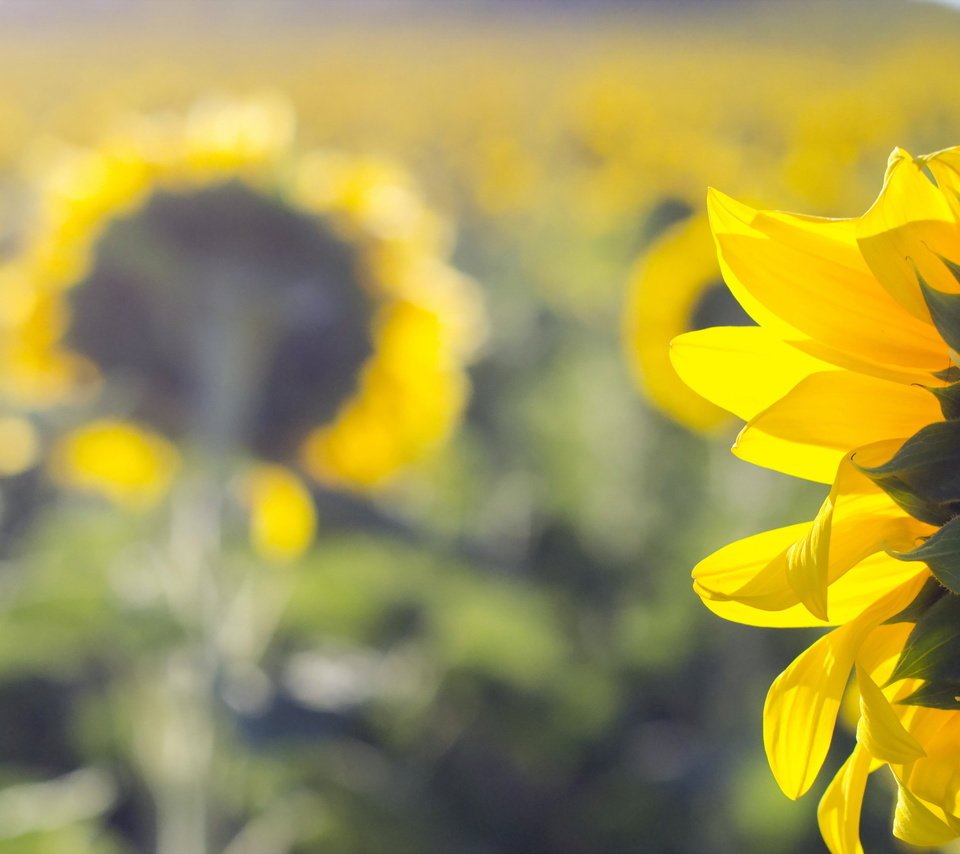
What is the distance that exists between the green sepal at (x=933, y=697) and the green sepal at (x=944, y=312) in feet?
0.33

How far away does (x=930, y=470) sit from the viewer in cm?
37

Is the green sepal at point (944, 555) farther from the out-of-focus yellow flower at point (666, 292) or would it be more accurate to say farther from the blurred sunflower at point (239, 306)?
the out-of-focus yellow flower at point (666, 292)

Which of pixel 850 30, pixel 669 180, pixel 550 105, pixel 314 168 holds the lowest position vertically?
pixel 314 168

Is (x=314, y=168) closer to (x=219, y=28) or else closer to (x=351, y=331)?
(x=351, y=331)

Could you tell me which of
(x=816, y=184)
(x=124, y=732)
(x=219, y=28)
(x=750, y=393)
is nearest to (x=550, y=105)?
(x=219, y=28)

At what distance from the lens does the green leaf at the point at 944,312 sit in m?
0.38

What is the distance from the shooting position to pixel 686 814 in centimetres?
164

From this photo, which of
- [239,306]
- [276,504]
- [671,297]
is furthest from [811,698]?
[671,297]

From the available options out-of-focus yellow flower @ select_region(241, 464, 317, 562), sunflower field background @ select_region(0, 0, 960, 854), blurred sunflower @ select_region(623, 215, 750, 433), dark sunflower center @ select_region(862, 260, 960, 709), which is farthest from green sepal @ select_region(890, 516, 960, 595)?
blurred sunflower @ select_region(623, 215, 750, 433)

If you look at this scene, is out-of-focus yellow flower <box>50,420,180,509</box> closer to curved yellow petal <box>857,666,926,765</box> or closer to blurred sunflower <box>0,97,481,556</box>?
blurred sunflower <box>0,97,481,556</box>

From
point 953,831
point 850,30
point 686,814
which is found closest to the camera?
point 953,831

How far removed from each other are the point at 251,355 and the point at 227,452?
4.3 inches

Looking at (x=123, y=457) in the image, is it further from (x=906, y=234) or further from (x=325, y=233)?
(x=906, y=234)

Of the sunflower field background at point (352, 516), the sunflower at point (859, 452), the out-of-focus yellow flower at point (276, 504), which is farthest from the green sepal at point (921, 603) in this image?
the out-of-focus yellow flower at point (276, 504)
